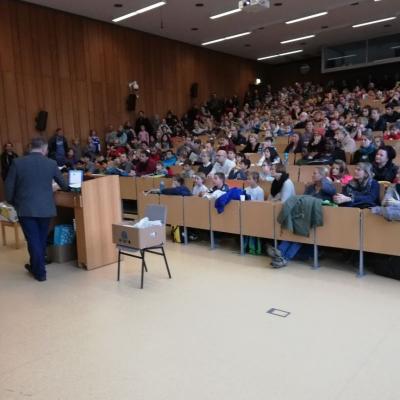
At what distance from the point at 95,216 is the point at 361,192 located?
2864 millimetres

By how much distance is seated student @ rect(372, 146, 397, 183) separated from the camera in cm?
512

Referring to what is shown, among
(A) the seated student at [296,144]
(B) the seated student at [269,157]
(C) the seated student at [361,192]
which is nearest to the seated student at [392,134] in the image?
(A) the seated student at [296,144]

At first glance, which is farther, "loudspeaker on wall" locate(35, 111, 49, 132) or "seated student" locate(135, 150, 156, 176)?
"loudspeaker on wall" locate(35, 111, 49, 132)

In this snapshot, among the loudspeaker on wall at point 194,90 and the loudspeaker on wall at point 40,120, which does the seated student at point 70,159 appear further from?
the loudspeaker on wall at point 194,90

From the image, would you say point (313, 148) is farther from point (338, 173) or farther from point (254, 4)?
point (254, 4)

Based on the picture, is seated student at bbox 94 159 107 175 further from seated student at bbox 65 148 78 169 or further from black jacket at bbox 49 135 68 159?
black jacket at bbox 49 135 68 159

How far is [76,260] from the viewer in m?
5.00

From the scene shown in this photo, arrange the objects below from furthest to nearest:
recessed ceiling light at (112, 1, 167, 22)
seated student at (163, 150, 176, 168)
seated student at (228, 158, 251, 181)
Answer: recessed ceiling light at (112, 1, 167, 22) < seated student at (163, 150, 176, 168) < seated student at (228, 158, 251, 181)

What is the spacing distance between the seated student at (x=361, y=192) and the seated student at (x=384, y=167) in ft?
2.47

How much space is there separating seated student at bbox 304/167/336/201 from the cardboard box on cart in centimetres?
181

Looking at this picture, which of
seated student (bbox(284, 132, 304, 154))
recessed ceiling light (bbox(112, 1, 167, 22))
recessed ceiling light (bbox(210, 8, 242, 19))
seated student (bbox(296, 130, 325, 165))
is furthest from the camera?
recessed ceiling light (bbox(210, 8, 242, 19))

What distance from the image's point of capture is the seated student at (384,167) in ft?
16.8

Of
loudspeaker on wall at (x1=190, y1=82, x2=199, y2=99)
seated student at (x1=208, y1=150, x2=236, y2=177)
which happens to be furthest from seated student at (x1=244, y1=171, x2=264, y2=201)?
loudspeaker on wall at (x1=190, y1=82, x2=199, y2=99)

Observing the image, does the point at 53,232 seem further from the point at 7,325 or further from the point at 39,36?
the point at 39,36
